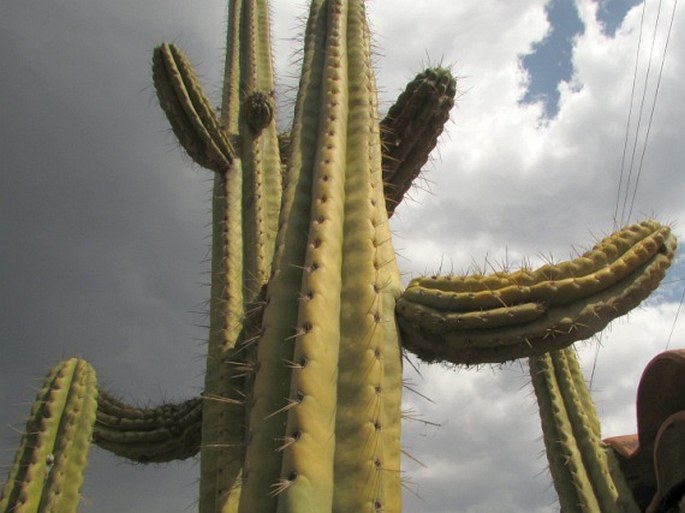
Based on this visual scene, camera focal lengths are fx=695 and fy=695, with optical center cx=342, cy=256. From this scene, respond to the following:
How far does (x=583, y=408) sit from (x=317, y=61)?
11.6ft

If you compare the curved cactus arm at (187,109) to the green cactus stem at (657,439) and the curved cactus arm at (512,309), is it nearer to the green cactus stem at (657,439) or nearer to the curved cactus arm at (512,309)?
the curved cactus arm at (512,309)

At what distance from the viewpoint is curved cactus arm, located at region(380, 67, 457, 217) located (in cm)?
448

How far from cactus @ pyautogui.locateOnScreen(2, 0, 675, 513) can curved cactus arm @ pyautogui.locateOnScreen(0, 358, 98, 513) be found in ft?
0.43

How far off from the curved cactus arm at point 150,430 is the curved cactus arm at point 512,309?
244cm

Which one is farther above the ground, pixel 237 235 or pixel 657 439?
pixel 237 235

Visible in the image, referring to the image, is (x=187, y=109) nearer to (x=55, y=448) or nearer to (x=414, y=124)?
(x=414, y=124)

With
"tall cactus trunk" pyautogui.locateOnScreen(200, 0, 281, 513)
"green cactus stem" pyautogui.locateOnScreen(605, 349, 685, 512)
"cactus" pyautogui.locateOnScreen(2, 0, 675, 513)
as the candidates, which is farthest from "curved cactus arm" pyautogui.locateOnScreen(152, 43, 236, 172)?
"green cactus stem" pyautogui.locateOnScreen(605, 349, 685, 512)

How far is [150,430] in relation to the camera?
16.0ft

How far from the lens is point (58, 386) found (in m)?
5.01

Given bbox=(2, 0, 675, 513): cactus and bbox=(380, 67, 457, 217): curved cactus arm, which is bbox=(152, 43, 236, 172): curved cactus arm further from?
bbox=(380, 67, 457, 217): curved cactus arm

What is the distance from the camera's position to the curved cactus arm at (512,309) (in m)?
2.70

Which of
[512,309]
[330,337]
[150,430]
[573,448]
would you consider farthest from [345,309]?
[573,448]

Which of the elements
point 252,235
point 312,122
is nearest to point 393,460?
point 312,122

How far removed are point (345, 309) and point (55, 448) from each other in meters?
3.15
